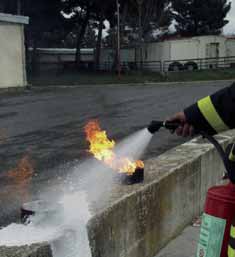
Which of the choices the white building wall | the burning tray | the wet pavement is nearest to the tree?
the white building wall

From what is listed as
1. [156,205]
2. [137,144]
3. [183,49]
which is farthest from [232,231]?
[183,49]

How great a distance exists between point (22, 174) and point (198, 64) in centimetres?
4441

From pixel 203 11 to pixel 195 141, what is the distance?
61.6m

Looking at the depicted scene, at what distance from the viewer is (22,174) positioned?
7363mm

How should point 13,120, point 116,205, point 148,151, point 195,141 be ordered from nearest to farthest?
point 116,205, point 195,141, point 148,151, point 13,120

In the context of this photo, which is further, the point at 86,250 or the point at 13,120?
the point at 13,120

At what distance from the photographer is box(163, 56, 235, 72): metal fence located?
4938 centimetres

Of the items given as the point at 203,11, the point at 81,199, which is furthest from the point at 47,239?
the point at 203,11

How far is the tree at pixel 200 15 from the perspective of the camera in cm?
6600

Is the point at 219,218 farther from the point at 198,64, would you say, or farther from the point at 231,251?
the point at 198,64

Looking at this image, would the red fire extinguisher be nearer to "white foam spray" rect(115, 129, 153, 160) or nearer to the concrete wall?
"white foam spray" rect(115, 129, 153, 160)

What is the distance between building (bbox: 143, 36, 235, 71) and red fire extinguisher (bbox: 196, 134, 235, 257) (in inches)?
1847

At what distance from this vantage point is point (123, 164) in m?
4.38

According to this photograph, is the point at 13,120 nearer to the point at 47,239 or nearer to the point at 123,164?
the point at 123,164
